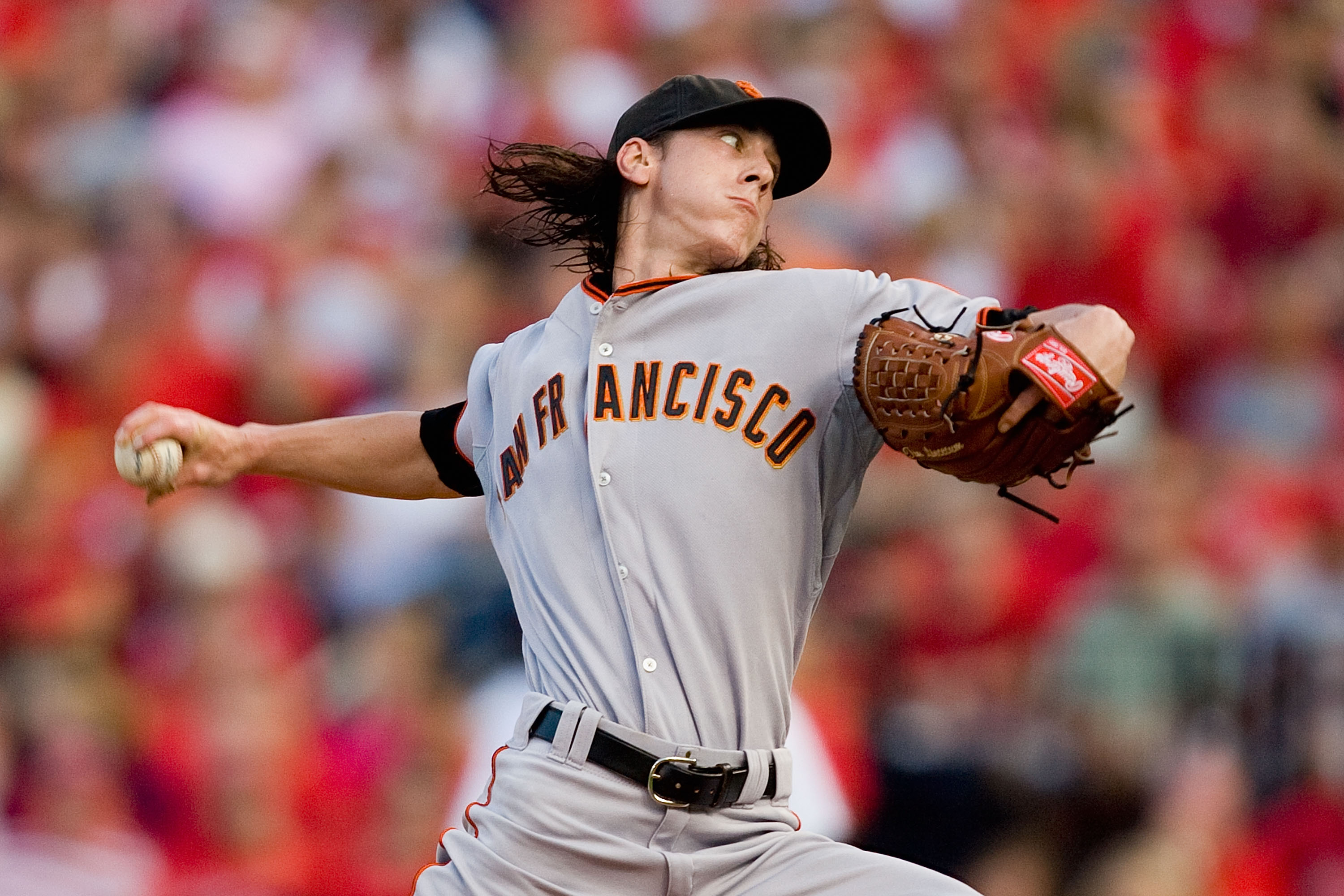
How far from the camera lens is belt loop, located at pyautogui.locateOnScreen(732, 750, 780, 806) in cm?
268

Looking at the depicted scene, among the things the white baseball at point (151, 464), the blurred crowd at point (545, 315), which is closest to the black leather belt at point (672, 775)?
the white baseball at point (151, 464)

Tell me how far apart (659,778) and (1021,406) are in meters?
0.84

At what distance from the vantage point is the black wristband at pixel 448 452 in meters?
3.21

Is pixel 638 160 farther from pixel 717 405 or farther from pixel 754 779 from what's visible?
pixel 754 779

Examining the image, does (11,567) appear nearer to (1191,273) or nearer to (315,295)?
(315,295)

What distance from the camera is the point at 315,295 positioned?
20.2ft

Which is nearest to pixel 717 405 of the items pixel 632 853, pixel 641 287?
pixel 641 287

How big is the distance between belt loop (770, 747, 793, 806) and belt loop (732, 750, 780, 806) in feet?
0.11

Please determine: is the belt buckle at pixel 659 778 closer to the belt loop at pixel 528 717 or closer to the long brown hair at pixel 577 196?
the belt loop at pixel 528 717

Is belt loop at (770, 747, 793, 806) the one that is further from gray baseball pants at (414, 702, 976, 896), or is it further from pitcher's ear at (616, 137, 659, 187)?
pitcher's ear at (616, 137, 659, 187)

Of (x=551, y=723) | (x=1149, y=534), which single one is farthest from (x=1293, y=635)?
(x=551, y=723)

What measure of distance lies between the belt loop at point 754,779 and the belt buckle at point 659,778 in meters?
0.11

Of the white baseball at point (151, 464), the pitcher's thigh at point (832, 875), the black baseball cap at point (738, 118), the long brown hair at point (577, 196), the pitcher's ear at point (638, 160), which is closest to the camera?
the pitcher's thigh at point (832, 875)

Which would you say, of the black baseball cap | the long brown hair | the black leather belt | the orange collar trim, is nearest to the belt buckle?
the black leather belt
